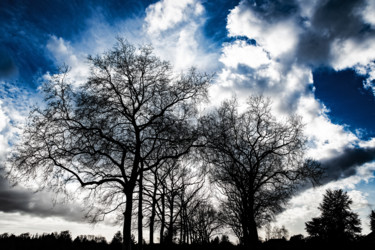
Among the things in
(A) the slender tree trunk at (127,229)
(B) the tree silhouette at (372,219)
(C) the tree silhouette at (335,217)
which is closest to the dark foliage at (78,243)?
(A) the slender tree trunk at (127,229)

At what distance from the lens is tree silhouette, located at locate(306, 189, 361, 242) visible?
41188mm

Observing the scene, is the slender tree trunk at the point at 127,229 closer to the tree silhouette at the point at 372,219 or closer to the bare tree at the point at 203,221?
the bare tree at the point at 203,221

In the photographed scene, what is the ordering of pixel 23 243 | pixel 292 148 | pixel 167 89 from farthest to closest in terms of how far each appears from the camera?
pixel 292 148 → pixel 167 89 → pixel 23 243

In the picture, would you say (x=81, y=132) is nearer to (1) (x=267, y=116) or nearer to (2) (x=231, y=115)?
(2) (x=231, y=115)

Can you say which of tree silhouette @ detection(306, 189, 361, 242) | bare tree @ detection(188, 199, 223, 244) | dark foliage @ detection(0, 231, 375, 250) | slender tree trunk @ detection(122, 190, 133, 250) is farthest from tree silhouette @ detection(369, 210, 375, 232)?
slender tree trunk @ detection(122, 190, 133, 250)

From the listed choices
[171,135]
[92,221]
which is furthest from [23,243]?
[171,135]

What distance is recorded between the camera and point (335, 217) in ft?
139

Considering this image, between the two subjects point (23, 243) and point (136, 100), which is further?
point (136, 100)

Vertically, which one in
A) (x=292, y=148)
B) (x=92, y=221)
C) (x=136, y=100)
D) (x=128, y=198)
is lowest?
(x=92, y=221)

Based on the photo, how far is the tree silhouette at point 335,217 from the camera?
135 ft

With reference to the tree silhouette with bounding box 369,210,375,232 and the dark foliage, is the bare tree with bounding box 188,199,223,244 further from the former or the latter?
the tree silhouette with bounding box 369,210,375,232

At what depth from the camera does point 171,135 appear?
44.8 ft

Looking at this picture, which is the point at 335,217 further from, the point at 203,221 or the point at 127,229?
the point at 127,229

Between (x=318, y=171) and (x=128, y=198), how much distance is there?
14.1m
